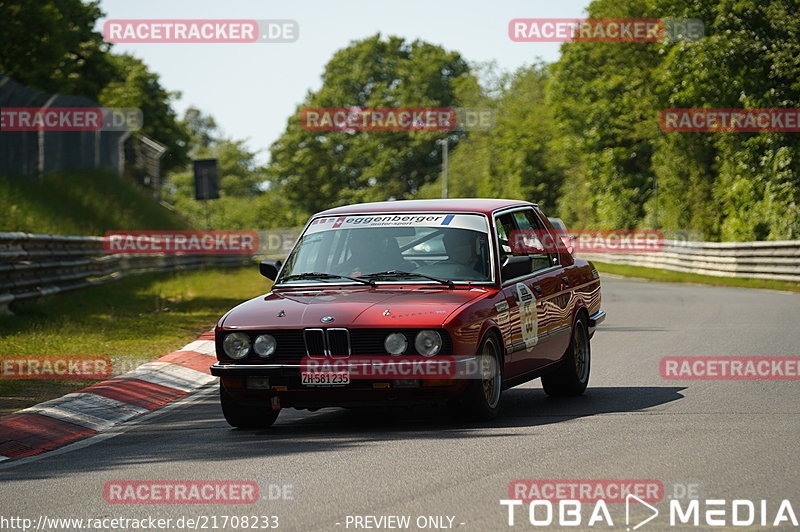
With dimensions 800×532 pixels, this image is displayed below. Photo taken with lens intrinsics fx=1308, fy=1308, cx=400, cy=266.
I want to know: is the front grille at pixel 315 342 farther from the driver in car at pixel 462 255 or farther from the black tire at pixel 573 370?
the black tire at pixel 573 370

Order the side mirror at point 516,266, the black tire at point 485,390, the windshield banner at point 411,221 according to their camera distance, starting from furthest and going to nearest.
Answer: the windshield banner at point 411,221 < the side mirror at point 516,266 < the black tire at point 485,390

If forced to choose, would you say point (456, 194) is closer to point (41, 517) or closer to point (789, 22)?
→ point (789, 22)

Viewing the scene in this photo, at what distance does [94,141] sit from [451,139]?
249 feet

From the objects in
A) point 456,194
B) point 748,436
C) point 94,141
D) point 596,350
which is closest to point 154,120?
point 456,194

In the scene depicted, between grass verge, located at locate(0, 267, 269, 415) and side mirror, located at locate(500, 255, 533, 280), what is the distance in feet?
13.7

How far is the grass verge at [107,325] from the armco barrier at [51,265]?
0.23 meters

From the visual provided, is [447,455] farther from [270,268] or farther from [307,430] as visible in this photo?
[270,268]

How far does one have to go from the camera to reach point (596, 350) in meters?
15.4

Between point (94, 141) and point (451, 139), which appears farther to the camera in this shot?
point (451, 139)

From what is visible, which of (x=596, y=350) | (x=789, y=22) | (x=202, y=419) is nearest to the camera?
(x=202, y=419)

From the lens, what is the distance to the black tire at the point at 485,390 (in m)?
9.11

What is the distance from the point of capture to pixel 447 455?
314 inches

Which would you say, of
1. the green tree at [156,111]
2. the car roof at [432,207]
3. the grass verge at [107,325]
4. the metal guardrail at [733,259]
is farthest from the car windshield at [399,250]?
the green tree at [156,111]

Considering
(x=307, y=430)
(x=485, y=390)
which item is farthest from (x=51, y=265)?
(x=485, y=390)
